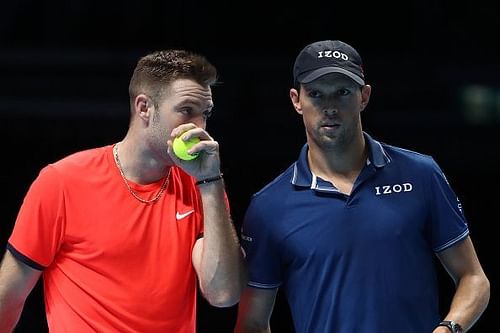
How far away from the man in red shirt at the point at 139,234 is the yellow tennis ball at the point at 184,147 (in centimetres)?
3

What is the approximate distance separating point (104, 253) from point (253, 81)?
4.52 metres

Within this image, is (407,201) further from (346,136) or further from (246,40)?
(246,40)

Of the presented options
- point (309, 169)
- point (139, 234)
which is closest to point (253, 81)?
point (309, 169)

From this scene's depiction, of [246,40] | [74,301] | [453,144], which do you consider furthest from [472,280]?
[246,40]

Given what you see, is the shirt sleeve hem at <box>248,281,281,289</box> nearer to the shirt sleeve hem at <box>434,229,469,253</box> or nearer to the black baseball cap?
the shirt sleeve hem at <box>434,229,469,253</box>

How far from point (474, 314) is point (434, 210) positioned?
0.41 m

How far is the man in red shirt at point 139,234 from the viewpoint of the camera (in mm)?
3861

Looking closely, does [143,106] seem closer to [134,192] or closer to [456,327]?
[134,192]

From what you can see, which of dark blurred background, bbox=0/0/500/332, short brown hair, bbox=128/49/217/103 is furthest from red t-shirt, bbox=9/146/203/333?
dark blurred background, bbox=0/0/500/332

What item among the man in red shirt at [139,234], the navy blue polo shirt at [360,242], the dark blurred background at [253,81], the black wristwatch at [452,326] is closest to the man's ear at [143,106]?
the man in red shirt at [139,234]

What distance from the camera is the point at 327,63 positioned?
158 inches

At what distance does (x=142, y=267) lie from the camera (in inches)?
155

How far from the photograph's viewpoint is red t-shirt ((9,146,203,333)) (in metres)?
3.91

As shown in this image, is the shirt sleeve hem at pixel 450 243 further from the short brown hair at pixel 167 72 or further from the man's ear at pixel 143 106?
the man's ear at pixel 143 106
